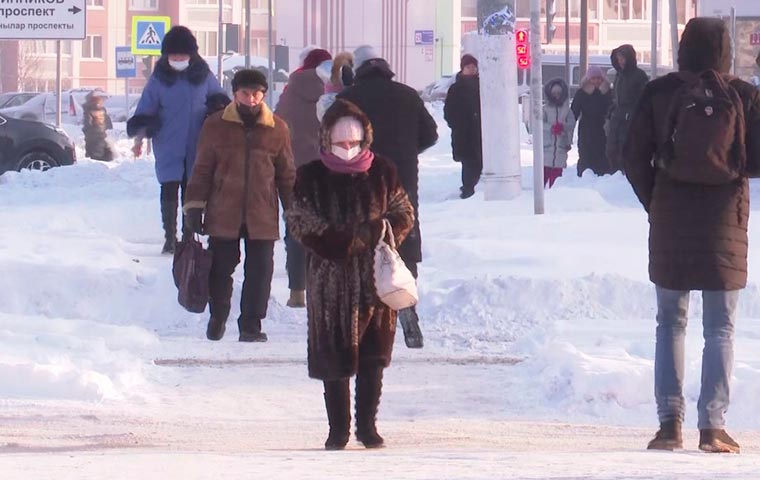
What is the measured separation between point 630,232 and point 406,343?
4.21m

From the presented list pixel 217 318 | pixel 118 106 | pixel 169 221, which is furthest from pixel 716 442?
pixel 118 106

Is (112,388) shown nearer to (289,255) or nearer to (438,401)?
(438,401)

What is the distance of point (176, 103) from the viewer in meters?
13.2

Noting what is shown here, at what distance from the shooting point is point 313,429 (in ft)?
27.1

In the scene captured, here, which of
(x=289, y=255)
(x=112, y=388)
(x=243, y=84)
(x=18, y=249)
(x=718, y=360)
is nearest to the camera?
(x=718, y=360)

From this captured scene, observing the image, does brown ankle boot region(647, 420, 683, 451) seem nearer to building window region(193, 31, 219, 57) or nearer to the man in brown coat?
the man in brown coat

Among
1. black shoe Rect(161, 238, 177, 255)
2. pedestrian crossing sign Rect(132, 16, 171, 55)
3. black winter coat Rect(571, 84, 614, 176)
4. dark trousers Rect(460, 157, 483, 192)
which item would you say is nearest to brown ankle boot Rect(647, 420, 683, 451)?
black shoe Rect(161, 238, 177, 255)

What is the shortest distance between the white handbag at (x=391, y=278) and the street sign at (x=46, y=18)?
1302 centimetres

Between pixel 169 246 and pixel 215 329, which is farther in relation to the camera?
pixel 169 246

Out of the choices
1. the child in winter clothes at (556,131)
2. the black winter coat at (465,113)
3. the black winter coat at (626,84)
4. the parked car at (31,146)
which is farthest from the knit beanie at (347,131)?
the parked car at (31,146)

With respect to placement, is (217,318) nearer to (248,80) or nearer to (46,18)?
(248,80)

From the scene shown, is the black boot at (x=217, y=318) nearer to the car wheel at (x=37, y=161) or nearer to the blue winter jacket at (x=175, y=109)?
the blue winter jacket at (x=175, y=109)

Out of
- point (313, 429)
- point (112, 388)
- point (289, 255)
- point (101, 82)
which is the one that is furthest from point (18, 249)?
point (101, 82)

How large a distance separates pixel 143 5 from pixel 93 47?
4476 millimetres
